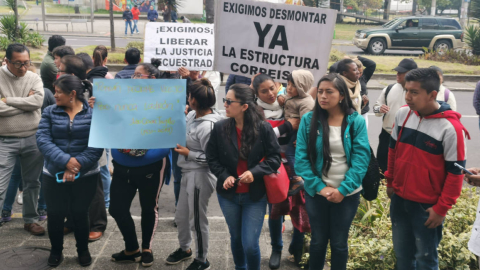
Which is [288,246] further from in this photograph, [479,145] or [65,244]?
[479,145]

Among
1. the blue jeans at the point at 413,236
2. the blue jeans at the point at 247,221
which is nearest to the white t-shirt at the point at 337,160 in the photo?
the blue jeans at the point at 413,236

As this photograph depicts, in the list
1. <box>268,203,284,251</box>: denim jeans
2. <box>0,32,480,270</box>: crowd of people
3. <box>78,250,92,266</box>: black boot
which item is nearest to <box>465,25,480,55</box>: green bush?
<box>0,32,480,270</box>: crowd of people

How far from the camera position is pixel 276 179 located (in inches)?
153

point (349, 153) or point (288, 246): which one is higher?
point (349, 153)

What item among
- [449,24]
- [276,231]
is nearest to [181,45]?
[276,231]

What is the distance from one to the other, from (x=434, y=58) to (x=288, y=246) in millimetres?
17146

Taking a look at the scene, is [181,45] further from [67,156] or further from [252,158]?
[252,158]

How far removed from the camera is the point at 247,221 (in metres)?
3.87

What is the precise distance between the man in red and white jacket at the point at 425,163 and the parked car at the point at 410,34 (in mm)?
19234

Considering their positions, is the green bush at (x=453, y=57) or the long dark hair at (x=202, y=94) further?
the green bush at (x=453, y=57)

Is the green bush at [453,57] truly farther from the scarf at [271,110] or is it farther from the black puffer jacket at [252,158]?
the black puffer jacket at [252,158]

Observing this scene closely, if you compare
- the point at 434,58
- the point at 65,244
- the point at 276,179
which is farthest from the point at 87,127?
the point at 434,58

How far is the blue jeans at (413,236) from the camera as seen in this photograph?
3588mm

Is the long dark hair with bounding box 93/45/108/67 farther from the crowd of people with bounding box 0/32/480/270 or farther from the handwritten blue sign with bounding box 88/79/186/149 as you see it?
the handwritten blue sign with bounding box 88/79/186/149
